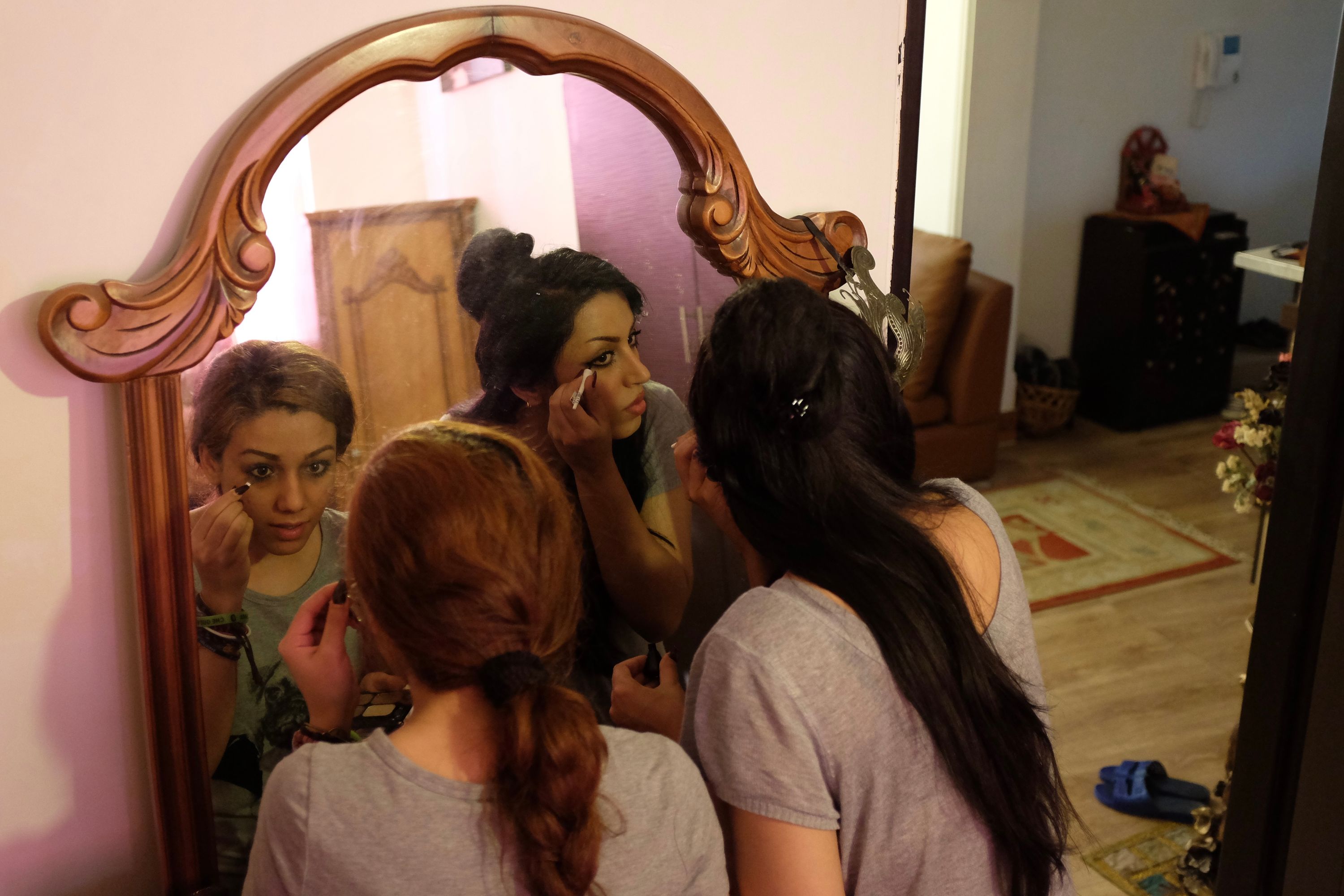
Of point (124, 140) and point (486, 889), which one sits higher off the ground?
point (124, 140)

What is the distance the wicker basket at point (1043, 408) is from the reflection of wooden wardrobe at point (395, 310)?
3.91 m

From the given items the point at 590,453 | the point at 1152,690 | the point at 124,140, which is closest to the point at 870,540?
the point at 590,453

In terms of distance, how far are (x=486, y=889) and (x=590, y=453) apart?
17.7 inches

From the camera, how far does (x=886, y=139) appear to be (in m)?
1.32

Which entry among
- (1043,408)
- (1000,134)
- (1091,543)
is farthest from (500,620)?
(1043,408)

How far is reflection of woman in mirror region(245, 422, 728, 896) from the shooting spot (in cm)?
82

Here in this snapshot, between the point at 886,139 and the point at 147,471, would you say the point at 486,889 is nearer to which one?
the point at 147,471

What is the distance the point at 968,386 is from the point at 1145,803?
1838 millimetres

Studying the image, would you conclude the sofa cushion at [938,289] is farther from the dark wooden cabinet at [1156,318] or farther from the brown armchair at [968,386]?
the dark wooden cabinet at [1156,318]

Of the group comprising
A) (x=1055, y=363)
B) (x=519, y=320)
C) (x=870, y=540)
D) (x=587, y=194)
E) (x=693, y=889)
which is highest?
(x=587, y=194)

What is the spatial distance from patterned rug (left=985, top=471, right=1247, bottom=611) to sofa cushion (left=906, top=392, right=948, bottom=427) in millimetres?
352

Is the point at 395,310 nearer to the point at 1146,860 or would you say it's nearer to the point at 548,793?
the point at 548,793

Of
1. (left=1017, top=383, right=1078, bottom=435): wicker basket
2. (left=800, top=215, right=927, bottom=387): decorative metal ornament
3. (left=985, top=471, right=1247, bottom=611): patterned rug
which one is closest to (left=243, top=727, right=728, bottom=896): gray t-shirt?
(left=800, top=215, right=927, bottom=387): decorative metal ornament

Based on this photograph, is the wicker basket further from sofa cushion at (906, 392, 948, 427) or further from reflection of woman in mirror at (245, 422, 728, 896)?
reflection of woman in mirror at (245, 422, 728, 896)
